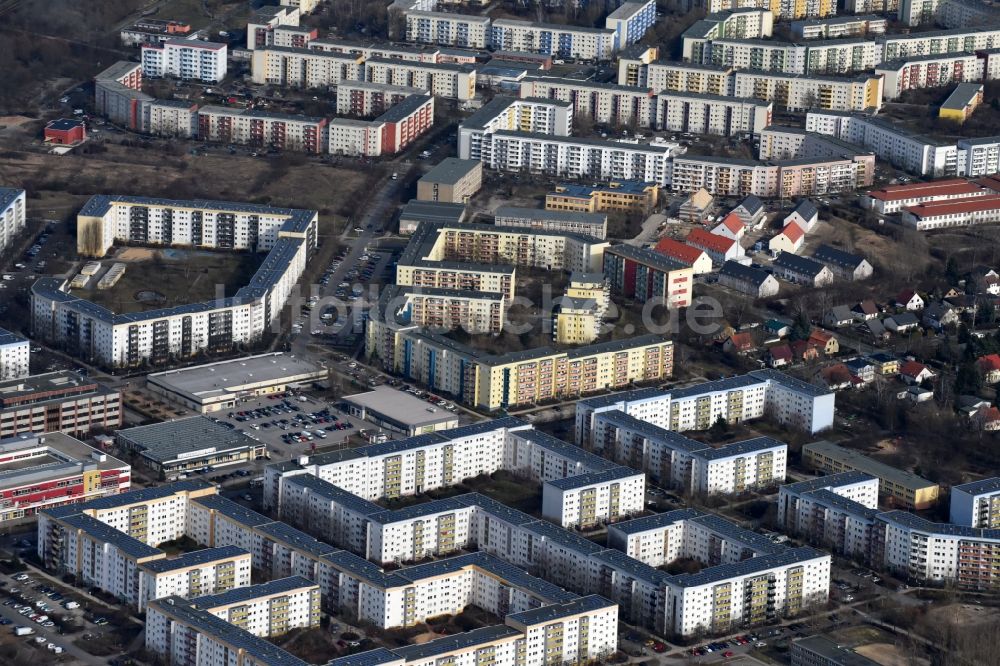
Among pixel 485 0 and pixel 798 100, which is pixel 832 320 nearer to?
pixel 798 100

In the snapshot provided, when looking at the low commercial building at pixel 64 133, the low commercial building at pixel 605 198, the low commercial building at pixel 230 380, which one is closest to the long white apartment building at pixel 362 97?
the low commercial building at pixel 64 133

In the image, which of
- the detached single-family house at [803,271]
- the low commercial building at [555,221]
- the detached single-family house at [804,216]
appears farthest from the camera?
the detached single-family house at [804,216]

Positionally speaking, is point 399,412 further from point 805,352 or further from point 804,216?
point 804,216

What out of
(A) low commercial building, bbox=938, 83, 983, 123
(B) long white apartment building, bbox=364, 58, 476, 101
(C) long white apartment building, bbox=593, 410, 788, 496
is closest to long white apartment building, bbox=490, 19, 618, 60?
(B) long white apartment building, bbox=364, 58, 476, 101

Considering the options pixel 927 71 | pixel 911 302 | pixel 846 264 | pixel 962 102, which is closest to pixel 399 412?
pixel 911 302

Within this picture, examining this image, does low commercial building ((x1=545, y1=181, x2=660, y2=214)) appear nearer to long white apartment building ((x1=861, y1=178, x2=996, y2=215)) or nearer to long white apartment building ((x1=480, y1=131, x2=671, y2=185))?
long white apartment building ((x1=480, y1=131, x2=671, y2=185))

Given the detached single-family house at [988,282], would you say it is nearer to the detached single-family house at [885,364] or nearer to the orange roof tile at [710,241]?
the detached single-family house at [885,364]

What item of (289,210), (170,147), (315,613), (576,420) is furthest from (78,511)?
(170,147)
